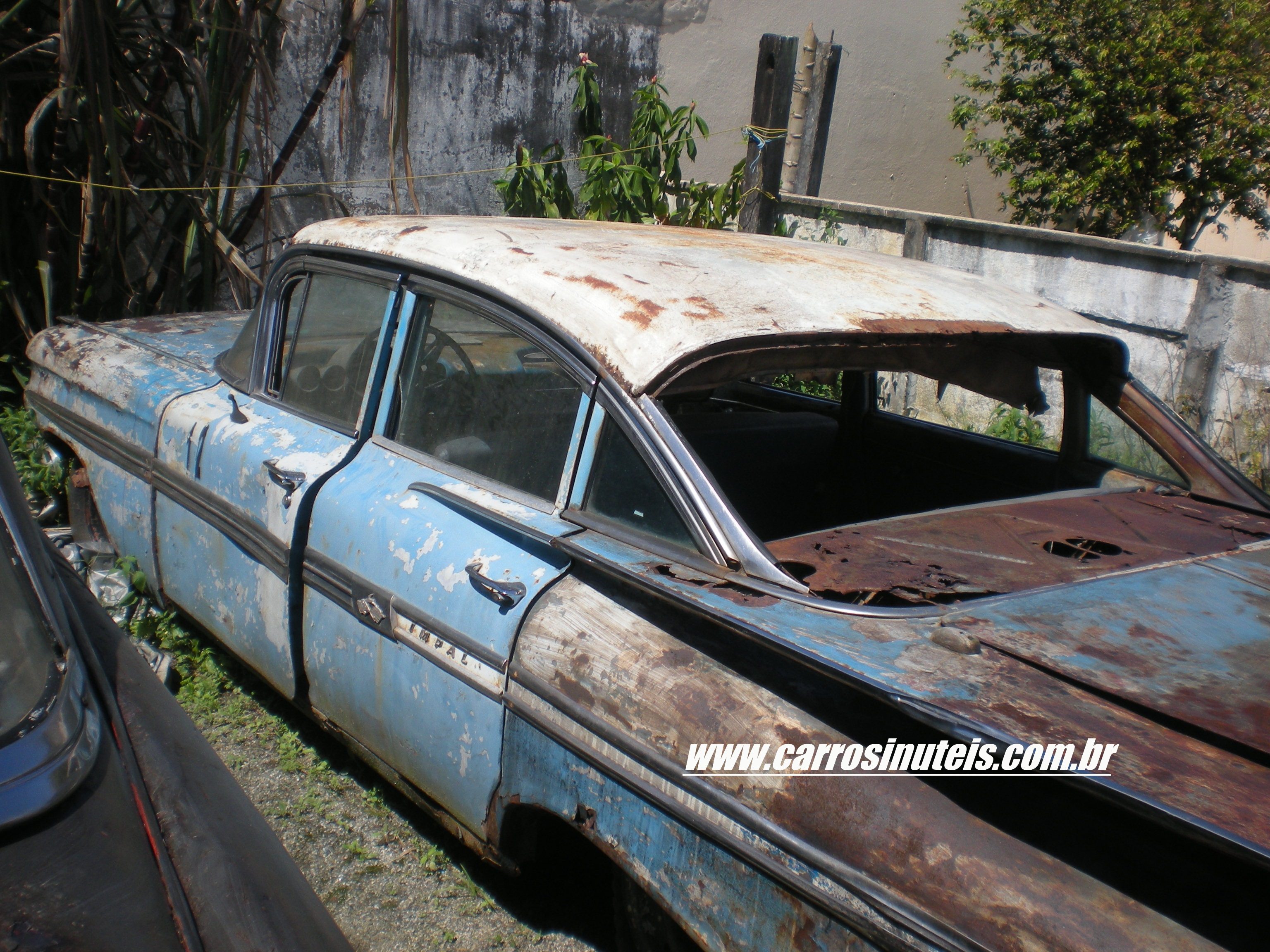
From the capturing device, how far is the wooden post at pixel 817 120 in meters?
7.44

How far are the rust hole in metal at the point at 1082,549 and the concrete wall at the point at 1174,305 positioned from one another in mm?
3315

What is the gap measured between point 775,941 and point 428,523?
1188 mm

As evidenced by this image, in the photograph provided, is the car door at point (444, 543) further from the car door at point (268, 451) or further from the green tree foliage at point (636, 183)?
the green tree foliage at point (636, 183)

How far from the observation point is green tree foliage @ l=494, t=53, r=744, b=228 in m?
6.18

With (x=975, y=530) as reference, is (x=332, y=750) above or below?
below

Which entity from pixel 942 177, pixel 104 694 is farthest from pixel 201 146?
pixel 942 177

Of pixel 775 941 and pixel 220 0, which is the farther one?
pixel 220 0

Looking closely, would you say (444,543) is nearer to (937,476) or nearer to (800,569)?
(800,569)

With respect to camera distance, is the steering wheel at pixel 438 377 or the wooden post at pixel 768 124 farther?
the wooden post at pixel 768 124

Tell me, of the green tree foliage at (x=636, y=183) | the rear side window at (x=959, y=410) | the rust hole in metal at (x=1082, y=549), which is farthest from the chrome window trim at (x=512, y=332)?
the green tree foliage at (x=636, y=183)

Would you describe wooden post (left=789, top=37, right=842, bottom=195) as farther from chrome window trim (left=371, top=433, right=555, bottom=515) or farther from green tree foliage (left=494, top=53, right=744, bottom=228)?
chrome window trim (left=371, top=433, right=555, bottom=515)

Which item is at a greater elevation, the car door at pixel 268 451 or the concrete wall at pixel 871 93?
the concrete wall at pixel 871 93

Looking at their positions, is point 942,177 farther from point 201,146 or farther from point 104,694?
point 104,694

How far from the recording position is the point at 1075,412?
2.84m
